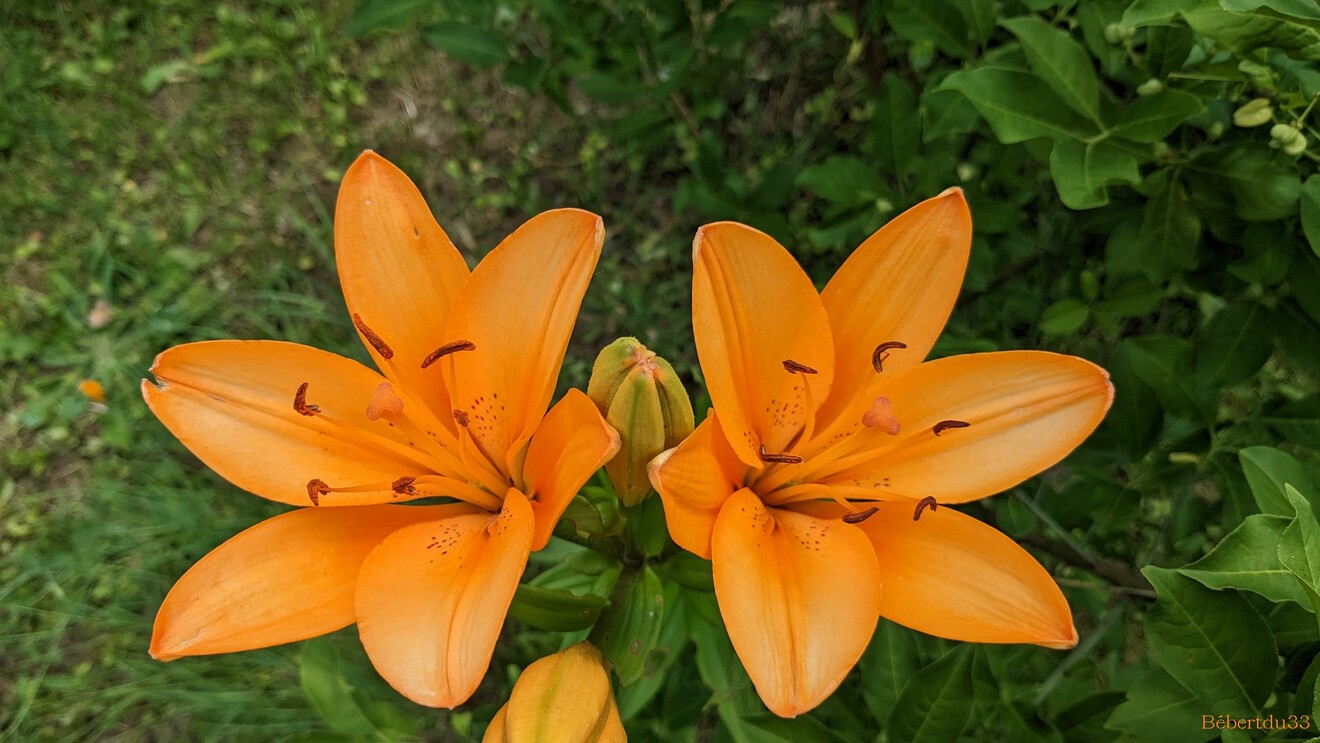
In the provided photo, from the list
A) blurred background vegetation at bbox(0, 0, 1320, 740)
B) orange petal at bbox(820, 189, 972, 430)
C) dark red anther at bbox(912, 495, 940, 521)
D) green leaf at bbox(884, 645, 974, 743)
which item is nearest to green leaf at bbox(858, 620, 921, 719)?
blurred background vegetation at bbox(0, 0, 1320, 740)

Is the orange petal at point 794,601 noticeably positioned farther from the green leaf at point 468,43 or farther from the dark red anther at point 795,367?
the green leaf at point 468,43

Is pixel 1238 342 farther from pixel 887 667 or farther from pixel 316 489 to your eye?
pixel 316 489

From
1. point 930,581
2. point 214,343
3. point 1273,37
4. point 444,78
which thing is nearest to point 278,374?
point 214,343

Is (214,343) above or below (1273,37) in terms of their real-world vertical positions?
below

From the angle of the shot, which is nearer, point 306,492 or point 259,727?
point 306,492

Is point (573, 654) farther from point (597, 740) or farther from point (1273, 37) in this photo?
point (1273, 37)
